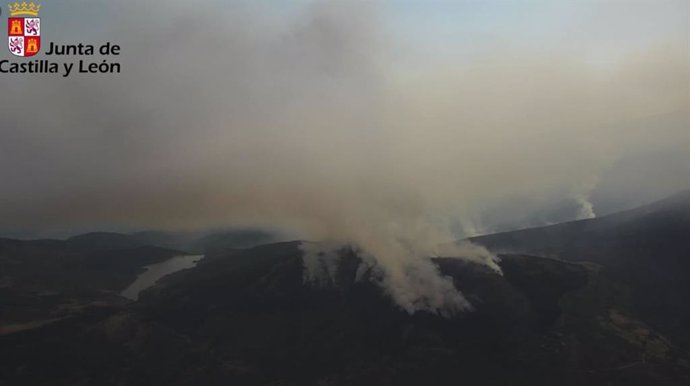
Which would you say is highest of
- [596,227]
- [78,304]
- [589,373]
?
[596,227]

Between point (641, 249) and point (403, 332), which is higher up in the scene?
point (641, 249)

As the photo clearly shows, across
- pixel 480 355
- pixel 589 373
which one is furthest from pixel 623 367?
pixel 480 355

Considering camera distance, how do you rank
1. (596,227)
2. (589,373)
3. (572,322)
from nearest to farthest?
(589,373) → (572,322) → (596,227)

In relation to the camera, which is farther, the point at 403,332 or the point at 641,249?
the point at 641,249

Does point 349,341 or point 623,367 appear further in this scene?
point 349,341

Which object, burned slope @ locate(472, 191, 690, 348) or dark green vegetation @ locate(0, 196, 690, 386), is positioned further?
burned slope @ locate(472, 191, 690, 348)

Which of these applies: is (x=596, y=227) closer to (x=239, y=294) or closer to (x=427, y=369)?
(x=427, y=369)

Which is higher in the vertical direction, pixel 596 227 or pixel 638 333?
pixel 596 227

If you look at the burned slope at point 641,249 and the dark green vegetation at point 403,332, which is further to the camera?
the burned slope at point 641,249
